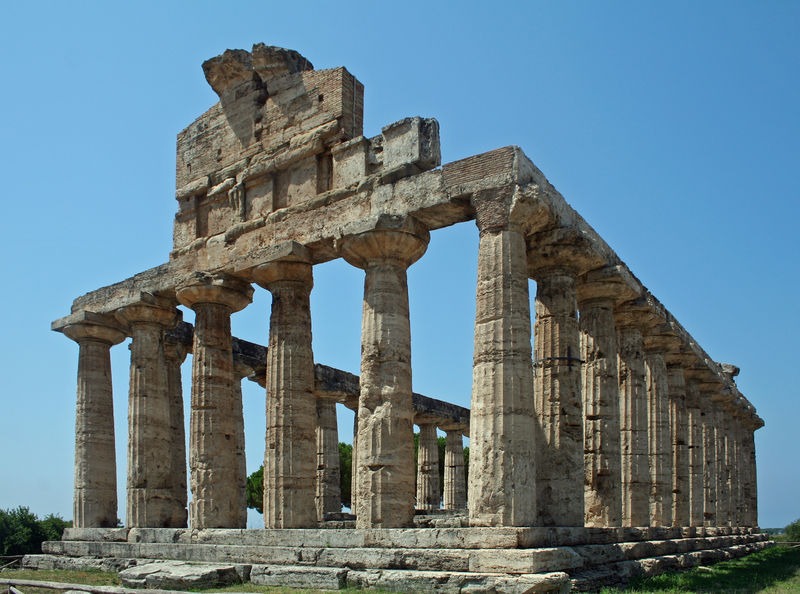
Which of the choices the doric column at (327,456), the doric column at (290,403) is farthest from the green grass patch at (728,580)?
the doric column at (327,456)

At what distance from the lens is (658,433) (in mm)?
23766

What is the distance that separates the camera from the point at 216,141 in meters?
22.0

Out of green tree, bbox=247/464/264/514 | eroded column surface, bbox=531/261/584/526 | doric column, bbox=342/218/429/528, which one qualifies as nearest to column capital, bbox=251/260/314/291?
doric column, bbox=342/218/429/528

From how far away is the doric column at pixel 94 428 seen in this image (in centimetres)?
2291

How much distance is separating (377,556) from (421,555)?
37.4 inches

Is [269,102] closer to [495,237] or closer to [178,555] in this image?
[495,237]

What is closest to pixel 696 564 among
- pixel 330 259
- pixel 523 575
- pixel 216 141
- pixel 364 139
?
pixel 523 575

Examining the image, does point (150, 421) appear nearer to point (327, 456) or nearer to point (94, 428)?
point (94, 428)

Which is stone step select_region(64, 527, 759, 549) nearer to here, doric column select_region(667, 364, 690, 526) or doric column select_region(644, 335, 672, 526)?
doric column select_region(644, 335, 672, 526)

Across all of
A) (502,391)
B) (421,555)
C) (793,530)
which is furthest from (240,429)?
(793,530)

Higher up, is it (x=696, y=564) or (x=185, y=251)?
(x=185, y=251)

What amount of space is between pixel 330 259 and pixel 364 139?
2.81 metres

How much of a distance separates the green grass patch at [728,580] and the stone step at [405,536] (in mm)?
1118

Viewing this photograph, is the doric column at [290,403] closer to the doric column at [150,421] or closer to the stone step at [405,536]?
the stone step at [405,536]
